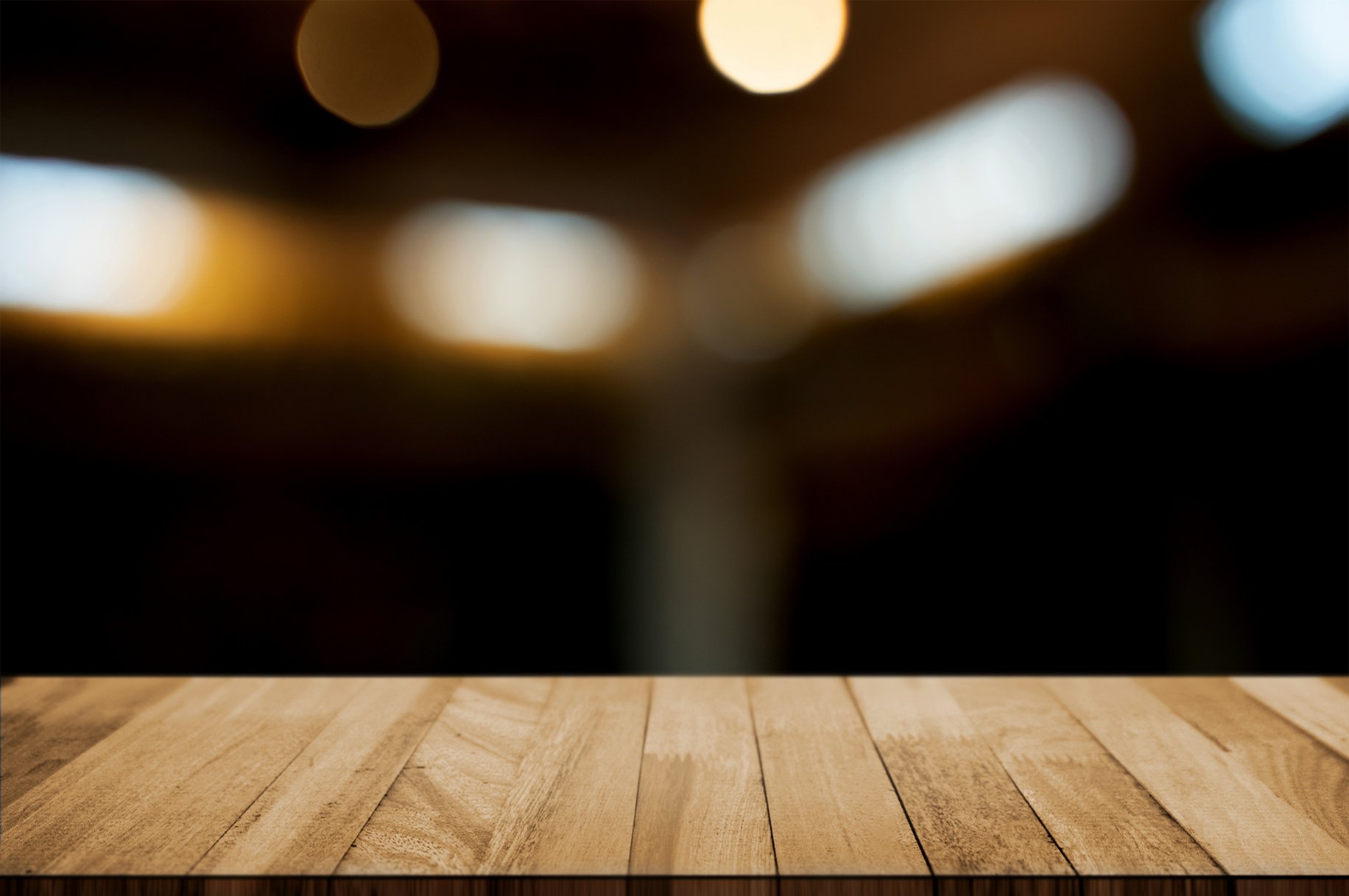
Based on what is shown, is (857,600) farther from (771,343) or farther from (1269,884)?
(1269,884)

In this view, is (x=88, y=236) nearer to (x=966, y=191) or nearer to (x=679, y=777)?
(x=679, y=777)

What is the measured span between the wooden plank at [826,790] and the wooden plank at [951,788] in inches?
0.9

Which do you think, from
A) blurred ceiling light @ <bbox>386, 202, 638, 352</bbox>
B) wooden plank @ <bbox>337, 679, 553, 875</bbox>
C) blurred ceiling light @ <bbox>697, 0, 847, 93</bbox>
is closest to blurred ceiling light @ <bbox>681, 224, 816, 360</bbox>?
blurred ceiling light @ <bbox>386, 202, 638, 352</bbox>

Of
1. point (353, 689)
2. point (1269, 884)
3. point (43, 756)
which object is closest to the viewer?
point (1269, 884)

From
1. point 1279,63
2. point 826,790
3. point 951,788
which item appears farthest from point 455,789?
point 1279,63

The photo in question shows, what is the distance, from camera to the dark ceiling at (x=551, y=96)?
150cm

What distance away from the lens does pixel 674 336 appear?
5.10 ft

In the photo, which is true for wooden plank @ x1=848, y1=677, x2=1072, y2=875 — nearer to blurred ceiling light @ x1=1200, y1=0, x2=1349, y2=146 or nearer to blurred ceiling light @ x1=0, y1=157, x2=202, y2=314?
blurred ceiling light @ x1=1200, y1=0, x2=1349, y2=146

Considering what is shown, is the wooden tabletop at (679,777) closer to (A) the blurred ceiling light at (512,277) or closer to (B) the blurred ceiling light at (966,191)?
(A) the blurred ceiling light at (512,277)

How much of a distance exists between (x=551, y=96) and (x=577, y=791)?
104 cm

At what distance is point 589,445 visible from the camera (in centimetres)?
157

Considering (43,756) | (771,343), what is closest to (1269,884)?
(771,343)

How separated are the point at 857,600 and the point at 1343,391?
2.77ft

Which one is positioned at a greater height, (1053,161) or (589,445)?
(1053,161)
